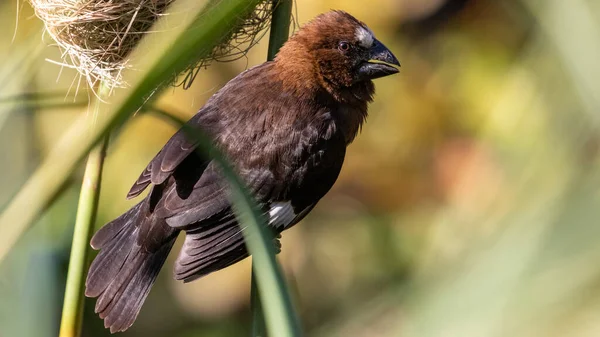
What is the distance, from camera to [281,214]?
2.36 m

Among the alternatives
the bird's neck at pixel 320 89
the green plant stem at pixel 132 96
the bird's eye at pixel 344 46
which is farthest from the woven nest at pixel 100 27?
the green plant stem at pixel 132 96

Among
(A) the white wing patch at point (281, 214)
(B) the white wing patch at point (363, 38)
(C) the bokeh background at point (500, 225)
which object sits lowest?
(C) the bokeh background at point (500, 225)

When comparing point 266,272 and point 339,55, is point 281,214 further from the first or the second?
point 266,272

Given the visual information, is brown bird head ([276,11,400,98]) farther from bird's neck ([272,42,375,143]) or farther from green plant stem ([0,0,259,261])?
green plant stem ([0,0,259,261])

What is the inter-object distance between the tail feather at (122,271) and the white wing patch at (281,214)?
33cm

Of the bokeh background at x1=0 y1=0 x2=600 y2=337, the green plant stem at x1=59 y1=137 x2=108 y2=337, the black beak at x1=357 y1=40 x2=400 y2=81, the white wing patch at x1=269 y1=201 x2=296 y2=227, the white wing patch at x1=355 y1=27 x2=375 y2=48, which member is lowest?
the bokeh background at x1=0 y1=0 x2=600 y2=337

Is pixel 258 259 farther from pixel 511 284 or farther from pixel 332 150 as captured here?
pixel 332 150

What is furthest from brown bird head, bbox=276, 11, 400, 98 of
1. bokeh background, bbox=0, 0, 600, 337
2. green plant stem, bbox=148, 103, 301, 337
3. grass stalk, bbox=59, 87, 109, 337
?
green plant stem, bbox=148, 103, 301, 337

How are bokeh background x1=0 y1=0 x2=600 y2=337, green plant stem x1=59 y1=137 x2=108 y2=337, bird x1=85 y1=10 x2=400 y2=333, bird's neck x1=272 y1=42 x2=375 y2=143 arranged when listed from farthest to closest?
bird's neck x1=272 y1=42 x2=375 y2=143
bird x1=85 y1=10 x2=400 y2=333
green plant stem x1=59 y1=137 x2=108 y2=337
bokeh background x1=0 y1=0 x2=600 y2=337

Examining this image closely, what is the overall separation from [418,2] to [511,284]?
2744 millimetres

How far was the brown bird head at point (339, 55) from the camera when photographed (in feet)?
8.14

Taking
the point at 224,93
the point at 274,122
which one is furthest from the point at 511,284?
the point at 224,93

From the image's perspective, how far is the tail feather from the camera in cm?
231

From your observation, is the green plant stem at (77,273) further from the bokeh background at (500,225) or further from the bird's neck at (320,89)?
the bird's neck at (320,89)
